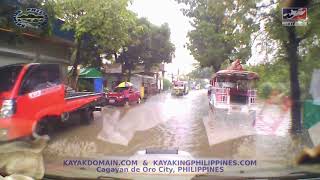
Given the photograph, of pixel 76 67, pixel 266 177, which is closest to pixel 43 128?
pixel 76 67

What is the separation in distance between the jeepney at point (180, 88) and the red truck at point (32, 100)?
28.4 inches

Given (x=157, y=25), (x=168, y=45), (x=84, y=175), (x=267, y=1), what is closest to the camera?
(x=84, y=175)

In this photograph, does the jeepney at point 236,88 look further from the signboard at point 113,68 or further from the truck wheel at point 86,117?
the truck wheel at point 86,117

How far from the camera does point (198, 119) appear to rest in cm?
253

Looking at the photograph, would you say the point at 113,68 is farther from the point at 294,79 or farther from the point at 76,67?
the point at 294,79

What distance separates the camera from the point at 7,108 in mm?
2197

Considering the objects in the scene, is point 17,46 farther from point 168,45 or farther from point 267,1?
point 267,1

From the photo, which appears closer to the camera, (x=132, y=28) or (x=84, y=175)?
(x=84, y=175)

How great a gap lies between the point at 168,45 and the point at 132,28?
33 centimetres

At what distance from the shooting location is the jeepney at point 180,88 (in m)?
2.81

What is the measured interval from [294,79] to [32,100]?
5.19ft

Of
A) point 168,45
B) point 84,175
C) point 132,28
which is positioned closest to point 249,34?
point 168,45

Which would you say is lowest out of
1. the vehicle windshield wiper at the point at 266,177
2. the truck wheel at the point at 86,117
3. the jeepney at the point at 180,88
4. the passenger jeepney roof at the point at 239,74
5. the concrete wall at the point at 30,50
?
the vehicle windshield wiper at the point at 266,177

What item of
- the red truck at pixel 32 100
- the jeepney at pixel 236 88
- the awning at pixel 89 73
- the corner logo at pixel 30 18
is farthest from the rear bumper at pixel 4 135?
the jeepney at pixel 236 88
